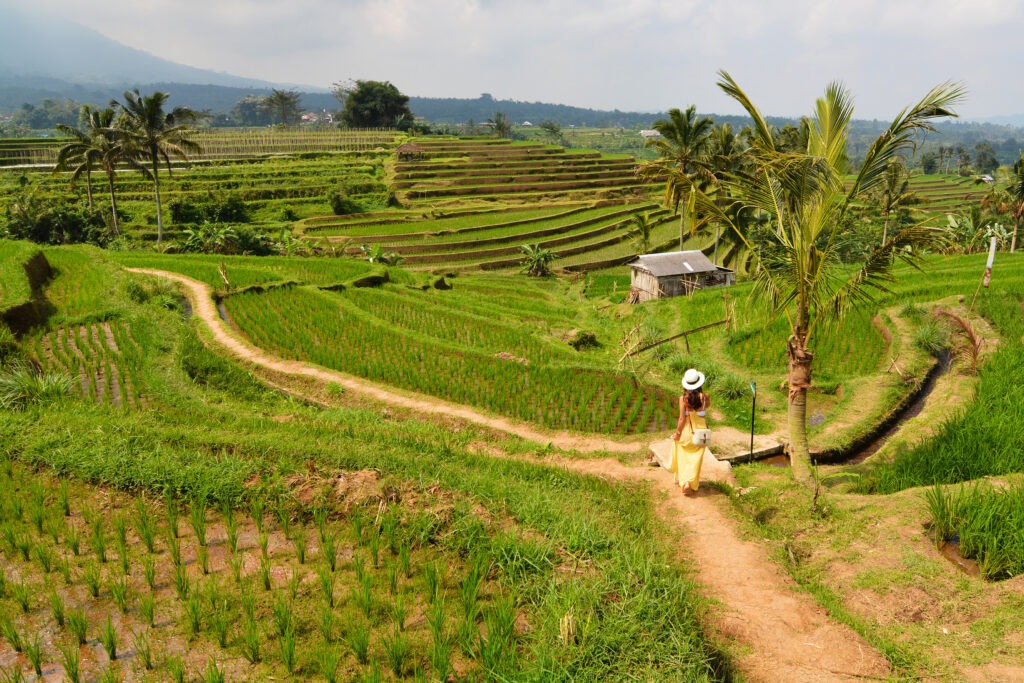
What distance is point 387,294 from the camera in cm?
1955

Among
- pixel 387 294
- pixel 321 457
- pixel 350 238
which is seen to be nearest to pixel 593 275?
pixel 350 238

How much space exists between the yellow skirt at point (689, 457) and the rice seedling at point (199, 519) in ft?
16.4

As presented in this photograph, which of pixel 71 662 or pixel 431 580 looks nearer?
pixel 71 662

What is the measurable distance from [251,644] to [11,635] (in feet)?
4.66

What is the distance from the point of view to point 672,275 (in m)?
25.5

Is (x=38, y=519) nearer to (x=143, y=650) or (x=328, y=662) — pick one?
(x=143, y=650)

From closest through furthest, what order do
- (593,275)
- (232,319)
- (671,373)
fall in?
(671,373) < (232,319) < (593,275)

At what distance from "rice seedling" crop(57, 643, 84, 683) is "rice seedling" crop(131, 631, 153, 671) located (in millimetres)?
288

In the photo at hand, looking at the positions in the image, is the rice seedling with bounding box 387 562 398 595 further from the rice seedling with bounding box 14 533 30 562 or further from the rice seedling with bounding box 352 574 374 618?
the rice seedling with bounding box 14 533 30 562

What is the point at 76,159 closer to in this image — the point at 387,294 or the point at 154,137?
the point at 154,137

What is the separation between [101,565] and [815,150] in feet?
A: 27.0

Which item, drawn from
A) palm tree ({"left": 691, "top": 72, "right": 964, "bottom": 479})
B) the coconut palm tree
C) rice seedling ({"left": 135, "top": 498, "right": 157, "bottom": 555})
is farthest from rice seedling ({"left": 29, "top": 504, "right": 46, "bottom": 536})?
the coconut palm tree

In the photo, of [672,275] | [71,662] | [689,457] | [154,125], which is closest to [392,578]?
[71,662]

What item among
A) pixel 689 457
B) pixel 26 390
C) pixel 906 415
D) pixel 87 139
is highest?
pixel 87 139
